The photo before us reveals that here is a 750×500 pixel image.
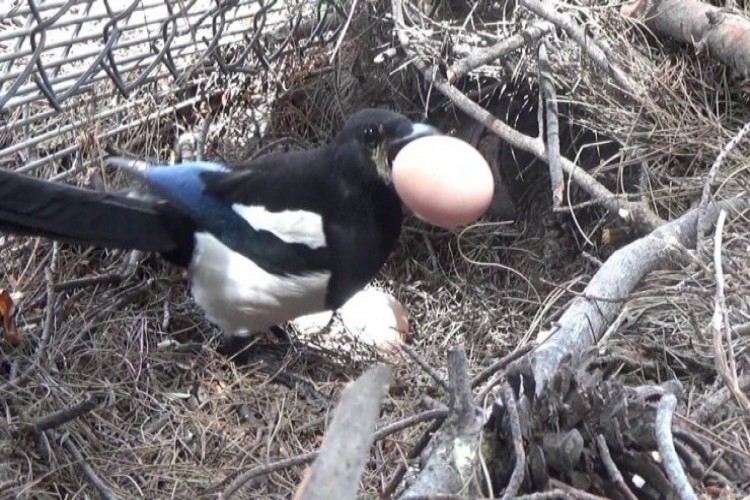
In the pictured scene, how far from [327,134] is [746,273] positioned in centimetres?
118

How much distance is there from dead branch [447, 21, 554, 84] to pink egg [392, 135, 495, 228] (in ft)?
1.34

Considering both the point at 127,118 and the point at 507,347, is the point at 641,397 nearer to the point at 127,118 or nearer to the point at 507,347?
the point at 507,347

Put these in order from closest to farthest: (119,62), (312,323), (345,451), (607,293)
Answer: (345,451), (607,293), (312,323), (119,62)

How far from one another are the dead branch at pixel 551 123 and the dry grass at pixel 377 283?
0.14ft

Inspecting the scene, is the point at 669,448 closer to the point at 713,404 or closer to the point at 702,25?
the point at 713,404

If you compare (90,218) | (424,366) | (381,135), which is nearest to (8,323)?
(90,218)

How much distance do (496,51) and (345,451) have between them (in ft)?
5.24

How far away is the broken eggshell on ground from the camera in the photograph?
2.05 metres

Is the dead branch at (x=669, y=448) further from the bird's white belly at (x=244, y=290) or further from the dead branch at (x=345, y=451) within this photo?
the bird's white belly at (x=244, y=290)

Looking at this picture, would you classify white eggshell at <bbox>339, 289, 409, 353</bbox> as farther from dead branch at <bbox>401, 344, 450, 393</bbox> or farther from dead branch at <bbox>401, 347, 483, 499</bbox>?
dead branch at <bbox>401, 347, 483, 499</bbox>

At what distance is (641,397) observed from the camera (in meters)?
1.14

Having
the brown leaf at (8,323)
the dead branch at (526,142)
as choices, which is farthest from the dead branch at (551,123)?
the brown leaf at (8,323)

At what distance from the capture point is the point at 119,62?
90.2 inches

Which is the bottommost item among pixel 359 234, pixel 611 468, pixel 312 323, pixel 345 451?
pixel 312 323
